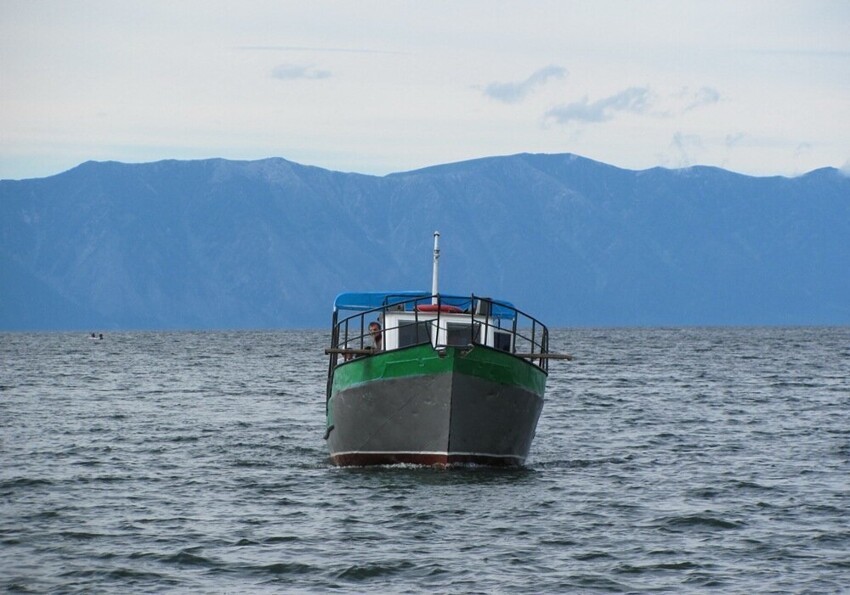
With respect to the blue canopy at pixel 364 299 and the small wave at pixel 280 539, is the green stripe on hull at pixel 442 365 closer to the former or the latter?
the blue canopy at pixel 364 299

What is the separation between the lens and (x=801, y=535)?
858 inches

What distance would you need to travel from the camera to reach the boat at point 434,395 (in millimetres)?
27188

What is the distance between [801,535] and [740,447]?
542 inches

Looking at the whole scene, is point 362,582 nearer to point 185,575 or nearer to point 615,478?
point 185,575

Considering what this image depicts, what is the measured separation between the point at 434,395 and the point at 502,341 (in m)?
4.11

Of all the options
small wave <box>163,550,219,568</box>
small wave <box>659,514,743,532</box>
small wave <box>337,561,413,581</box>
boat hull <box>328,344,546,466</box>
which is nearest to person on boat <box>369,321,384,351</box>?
boat hull <box>328,344,546,466</box>

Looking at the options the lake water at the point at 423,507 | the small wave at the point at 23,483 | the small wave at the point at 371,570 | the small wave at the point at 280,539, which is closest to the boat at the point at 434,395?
the lake water at the point at 423,507

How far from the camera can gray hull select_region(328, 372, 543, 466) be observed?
27.2 m

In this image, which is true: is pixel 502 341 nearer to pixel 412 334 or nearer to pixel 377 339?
pixel 412 334

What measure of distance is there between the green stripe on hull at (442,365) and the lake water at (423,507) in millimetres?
2145

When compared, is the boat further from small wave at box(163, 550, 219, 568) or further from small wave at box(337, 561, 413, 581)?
small wave at box(163, 550, 219, 568)

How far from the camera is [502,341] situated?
101 ft

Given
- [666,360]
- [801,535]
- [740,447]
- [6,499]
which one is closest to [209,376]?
[666,360]

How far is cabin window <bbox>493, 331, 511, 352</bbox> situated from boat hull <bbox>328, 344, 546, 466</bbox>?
5.01 ft
